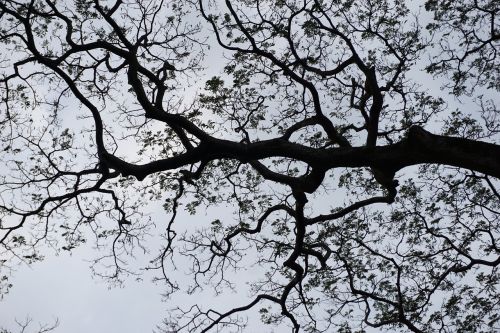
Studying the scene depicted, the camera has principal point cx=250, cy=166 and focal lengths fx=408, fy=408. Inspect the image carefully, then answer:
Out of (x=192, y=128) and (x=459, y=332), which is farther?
(x=459, y=332)

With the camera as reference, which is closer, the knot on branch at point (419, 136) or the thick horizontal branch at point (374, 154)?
the thick horizontal branch at point (374, 154)

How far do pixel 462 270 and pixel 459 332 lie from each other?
184 centimetres

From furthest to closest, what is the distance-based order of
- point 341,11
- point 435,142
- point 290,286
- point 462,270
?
1. point 341,11
2. point 462,270
3. point 290,286
4. point 435,142

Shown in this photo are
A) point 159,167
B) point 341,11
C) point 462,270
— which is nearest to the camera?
point 159,167

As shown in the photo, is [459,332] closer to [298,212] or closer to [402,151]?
[298,212]

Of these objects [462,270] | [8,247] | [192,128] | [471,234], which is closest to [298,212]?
[192,128]

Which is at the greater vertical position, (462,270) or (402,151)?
(462,270)

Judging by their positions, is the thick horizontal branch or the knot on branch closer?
the thick horizontal branch

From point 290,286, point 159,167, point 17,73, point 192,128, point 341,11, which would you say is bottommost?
point 290,286

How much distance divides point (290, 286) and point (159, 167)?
3.46 metres

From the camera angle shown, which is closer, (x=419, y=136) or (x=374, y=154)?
(x=419, y=136)

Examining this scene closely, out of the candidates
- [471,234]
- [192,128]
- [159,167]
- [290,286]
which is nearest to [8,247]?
[159,167]

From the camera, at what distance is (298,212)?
712cm

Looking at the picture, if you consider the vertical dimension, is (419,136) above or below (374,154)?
below
